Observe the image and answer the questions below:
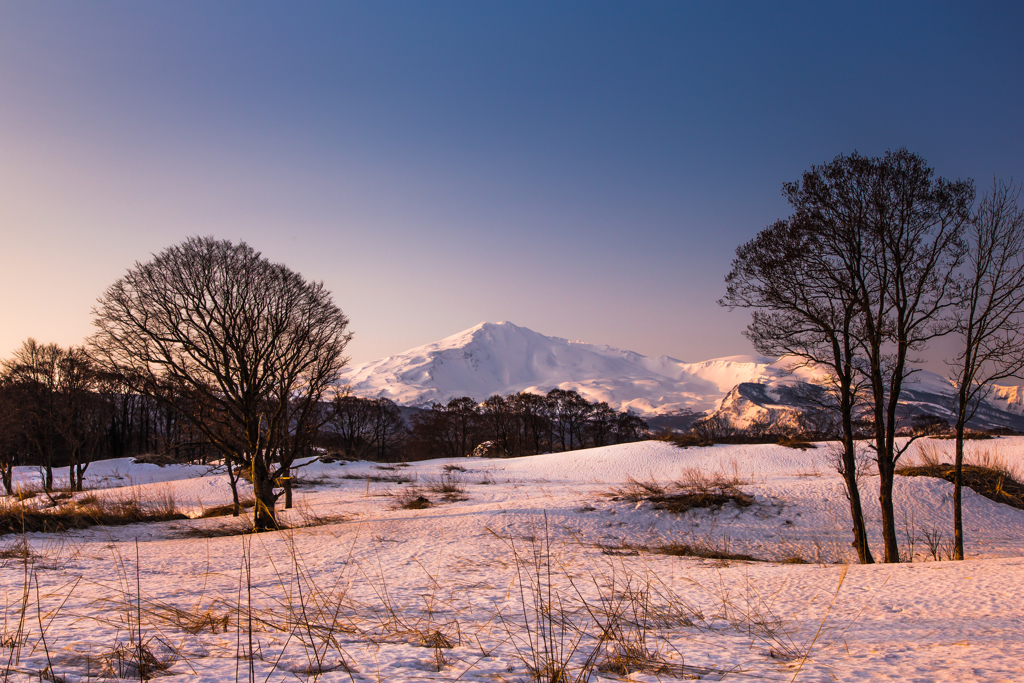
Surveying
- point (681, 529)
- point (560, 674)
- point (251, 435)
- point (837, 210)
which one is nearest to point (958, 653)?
point (560, 674)

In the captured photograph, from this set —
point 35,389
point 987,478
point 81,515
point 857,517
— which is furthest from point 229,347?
point 35,389

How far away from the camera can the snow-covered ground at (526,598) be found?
2.03m

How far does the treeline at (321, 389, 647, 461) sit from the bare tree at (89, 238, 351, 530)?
3219cm

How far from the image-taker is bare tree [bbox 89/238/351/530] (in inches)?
354

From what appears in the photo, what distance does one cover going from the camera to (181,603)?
3629mm

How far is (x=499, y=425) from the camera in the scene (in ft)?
144

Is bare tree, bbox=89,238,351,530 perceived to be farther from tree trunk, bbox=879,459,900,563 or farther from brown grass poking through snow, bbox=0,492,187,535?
tree trunk, bbox=879,459,900,563

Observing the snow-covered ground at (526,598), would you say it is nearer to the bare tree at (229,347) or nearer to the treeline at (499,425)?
the bare tree at (229,347)

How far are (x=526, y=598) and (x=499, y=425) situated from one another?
132 feet

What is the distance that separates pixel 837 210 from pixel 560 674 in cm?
847

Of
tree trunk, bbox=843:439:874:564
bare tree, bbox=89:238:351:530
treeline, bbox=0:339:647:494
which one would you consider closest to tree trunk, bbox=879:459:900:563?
tree trunk, bbox=843:439:874:564

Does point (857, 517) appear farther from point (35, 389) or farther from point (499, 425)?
point (499, 425)

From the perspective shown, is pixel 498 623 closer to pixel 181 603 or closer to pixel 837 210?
pixel 181 603

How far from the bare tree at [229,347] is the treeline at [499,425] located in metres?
32.2
